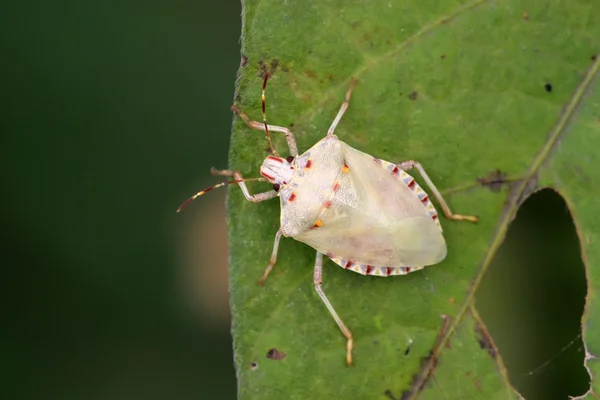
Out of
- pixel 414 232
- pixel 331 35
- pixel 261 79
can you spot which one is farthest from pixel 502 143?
pixel 261 79

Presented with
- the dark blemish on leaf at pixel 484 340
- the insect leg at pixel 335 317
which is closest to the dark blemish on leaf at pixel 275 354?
the insect leg at pixel 335 317

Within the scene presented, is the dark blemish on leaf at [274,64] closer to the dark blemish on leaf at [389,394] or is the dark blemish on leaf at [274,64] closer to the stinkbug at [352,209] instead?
the stinkbug at [352,209]

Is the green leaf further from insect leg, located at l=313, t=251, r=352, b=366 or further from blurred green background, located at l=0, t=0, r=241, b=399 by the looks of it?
blurred green background, located at l=0, t=0, r=241, b=399

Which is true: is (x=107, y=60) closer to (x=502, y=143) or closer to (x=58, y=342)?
(x=58, y=342)

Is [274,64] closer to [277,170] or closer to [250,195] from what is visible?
[277,170]

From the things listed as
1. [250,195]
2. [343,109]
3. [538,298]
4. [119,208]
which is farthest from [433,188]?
[119,208]
